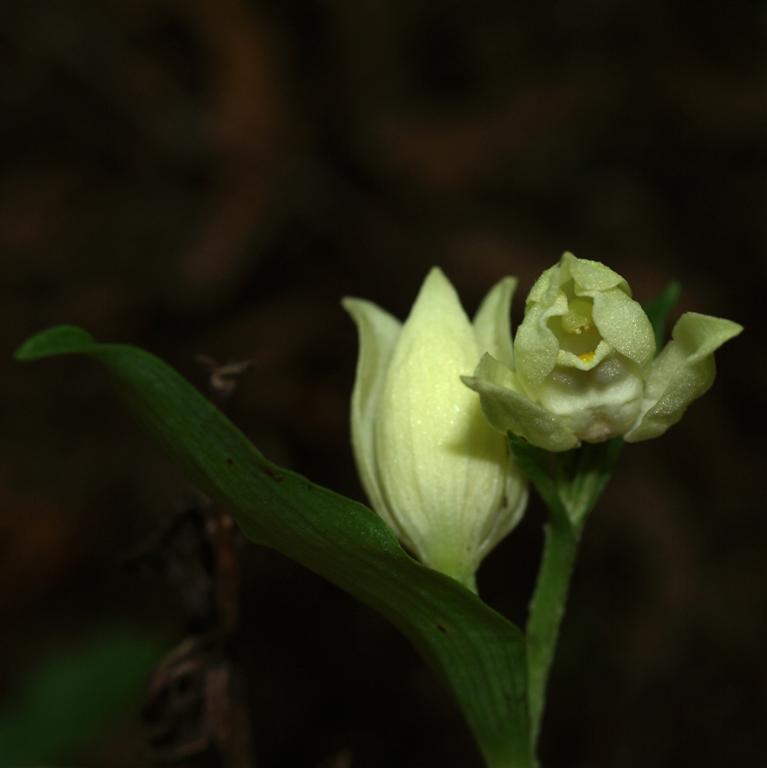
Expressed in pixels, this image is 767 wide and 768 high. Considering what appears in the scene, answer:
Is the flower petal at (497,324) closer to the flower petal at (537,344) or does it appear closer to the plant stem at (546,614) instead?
the flower petal at (537,344)

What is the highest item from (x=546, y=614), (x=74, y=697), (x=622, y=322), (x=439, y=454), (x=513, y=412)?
(x=622, y=322)

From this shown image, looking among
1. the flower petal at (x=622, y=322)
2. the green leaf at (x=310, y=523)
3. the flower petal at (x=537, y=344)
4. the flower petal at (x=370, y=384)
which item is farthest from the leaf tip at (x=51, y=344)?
the flower petal at (x=622, y=322)

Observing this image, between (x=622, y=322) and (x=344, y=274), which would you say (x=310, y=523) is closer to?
(x=622, y=322)

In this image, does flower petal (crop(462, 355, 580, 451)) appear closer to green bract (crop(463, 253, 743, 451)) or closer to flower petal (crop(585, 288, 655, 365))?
green bract (crop(463, 253, 743, 451))

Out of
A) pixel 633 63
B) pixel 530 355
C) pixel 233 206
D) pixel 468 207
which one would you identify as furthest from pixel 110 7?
pixel 530 355

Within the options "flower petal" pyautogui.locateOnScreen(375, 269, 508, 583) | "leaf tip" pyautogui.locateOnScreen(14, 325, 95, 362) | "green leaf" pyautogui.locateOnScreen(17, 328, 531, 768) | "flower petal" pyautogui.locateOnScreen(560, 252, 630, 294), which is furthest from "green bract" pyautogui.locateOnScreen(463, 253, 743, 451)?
"leaf tip" pyautogui.locateOnScreen(14, 325, 95, 362)

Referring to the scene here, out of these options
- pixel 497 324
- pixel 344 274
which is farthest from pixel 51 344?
pixel 344 274
